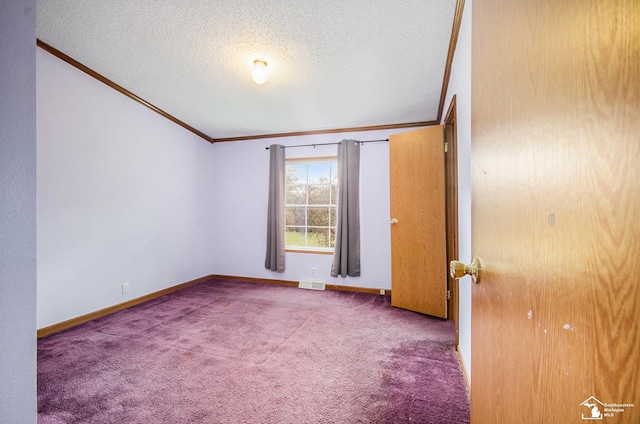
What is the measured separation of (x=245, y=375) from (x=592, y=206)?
1957mm

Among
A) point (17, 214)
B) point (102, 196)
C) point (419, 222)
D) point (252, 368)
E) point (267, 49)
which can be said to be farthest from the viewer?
point (419, 222)

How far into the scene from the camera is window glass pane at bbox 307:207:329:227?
3.99 m

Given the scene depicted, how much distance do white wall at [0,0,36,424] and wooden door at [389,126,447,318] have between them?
2.80 m

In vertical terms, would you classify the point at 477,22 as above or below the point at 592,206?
above

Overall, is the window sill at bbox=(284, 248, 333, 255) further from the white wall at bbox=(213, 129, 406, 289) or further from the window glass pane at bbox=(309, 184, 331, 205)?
the window glass pane at bbox=(309, 184, 331, 205)

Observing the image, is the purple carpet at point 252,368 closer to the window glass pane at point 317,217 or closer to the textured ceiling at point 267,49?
the window glass pane at point 317,217

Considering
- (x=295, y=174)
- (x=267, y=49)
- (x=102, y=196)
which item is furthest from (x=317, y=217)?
(x=102, y=196)

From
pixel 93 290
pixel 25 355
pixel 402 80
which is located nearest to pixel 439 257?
pixel 402 80

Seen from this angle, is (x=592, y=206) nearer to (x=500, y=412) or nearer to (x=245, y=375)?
(x=500, y=412)

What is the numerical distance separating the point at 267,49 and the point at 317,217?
2425mm

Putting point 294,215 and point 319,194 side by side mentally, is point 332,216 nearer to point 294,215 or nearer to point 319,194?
point 319,194

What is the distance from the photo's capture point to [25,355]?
28.8 inches

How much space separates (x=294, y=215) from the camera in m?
4.14

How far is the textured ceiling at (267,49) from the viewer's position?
1724 mm
